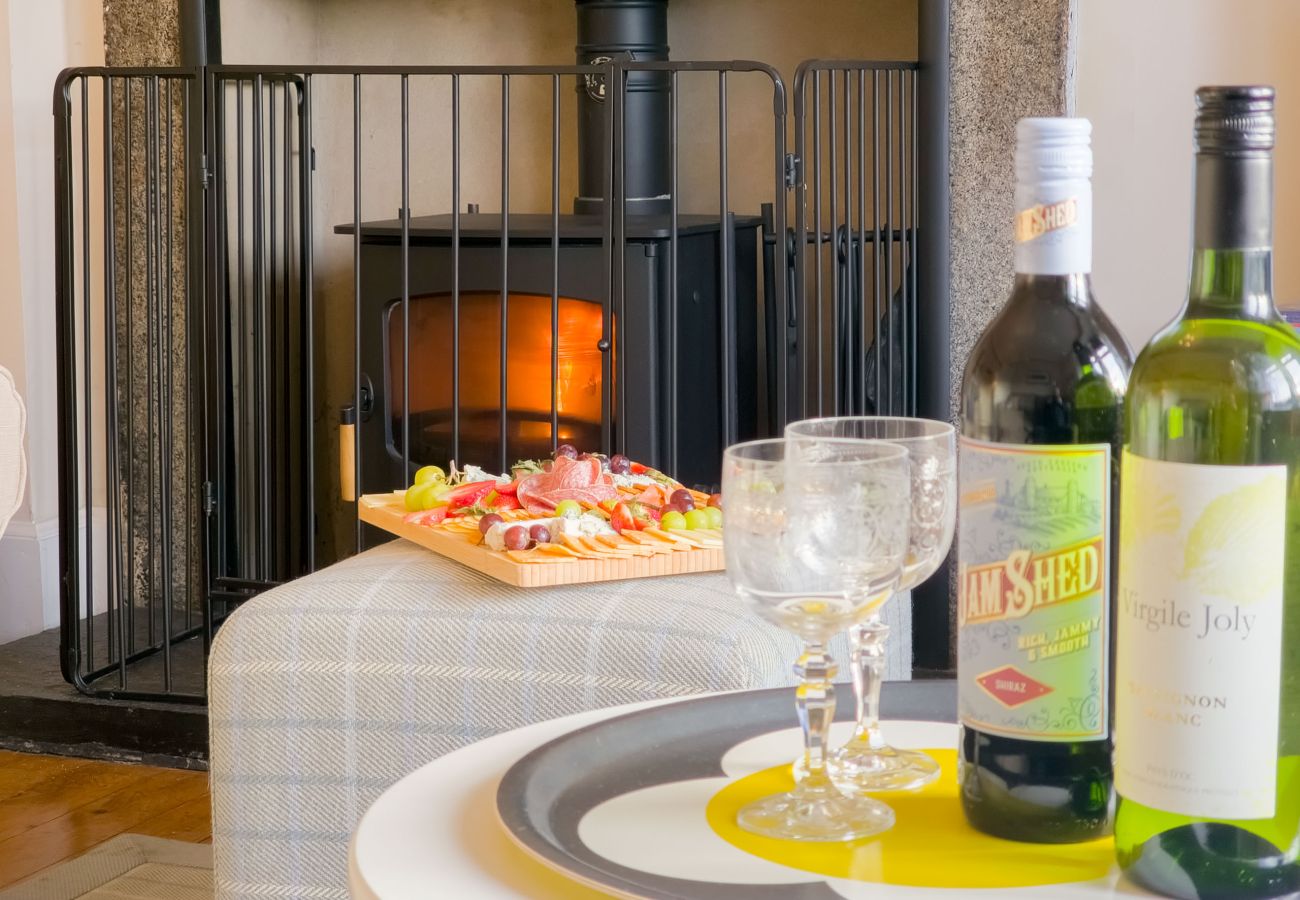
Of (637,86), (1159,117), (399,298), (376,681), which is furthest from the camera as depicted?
(637,86)

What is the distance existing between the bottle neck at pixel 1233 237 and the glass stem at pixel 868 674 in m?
0.25

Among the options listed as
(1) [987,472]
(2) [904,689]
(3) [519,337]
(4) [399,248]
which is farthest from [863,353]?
(1) [987,472]

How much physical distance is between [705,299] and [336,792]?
159 centimetres

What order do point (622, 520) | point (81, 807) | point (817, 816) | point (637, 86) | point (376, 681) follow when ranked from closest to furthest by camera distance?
1. point (817, 816)
2. point (376, 681)
3. point (622, 520)
4. point (81, 807)
5. point (637, 86)

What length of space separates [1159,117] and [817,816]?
2.37m

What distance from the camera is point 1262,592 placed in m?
0.62

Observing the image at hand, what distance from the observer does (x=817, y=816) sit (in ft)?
2.42

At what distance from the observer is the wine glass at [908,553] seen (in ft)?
2.51

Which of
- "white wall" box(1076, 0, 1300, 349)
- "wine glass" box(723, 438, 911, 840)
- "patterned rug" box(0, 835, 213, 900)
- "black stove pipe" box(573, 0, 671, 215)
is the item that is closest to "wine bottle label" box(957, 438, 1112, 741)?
"wine glass" box(723, 438, 911, 840)

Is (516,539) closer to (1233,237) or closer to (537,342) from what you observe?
(1233,237)

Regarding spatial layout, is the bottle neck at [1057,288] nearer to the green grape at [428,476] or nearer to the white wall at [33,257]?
the green grape at [428,476]

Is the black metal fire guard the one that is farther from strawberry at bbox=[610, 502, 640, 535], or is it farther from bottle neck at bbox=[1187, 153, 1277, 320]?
bottle neck at bbox=[1187, 153, 1277, 320]

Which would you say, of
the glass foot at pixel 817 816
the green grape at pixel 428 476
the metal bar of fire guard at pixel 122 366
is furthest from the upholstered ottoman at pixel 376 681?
the metal bar of fire guard at pixel 122 366

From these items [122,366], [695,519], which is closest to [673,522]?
[695,519]
